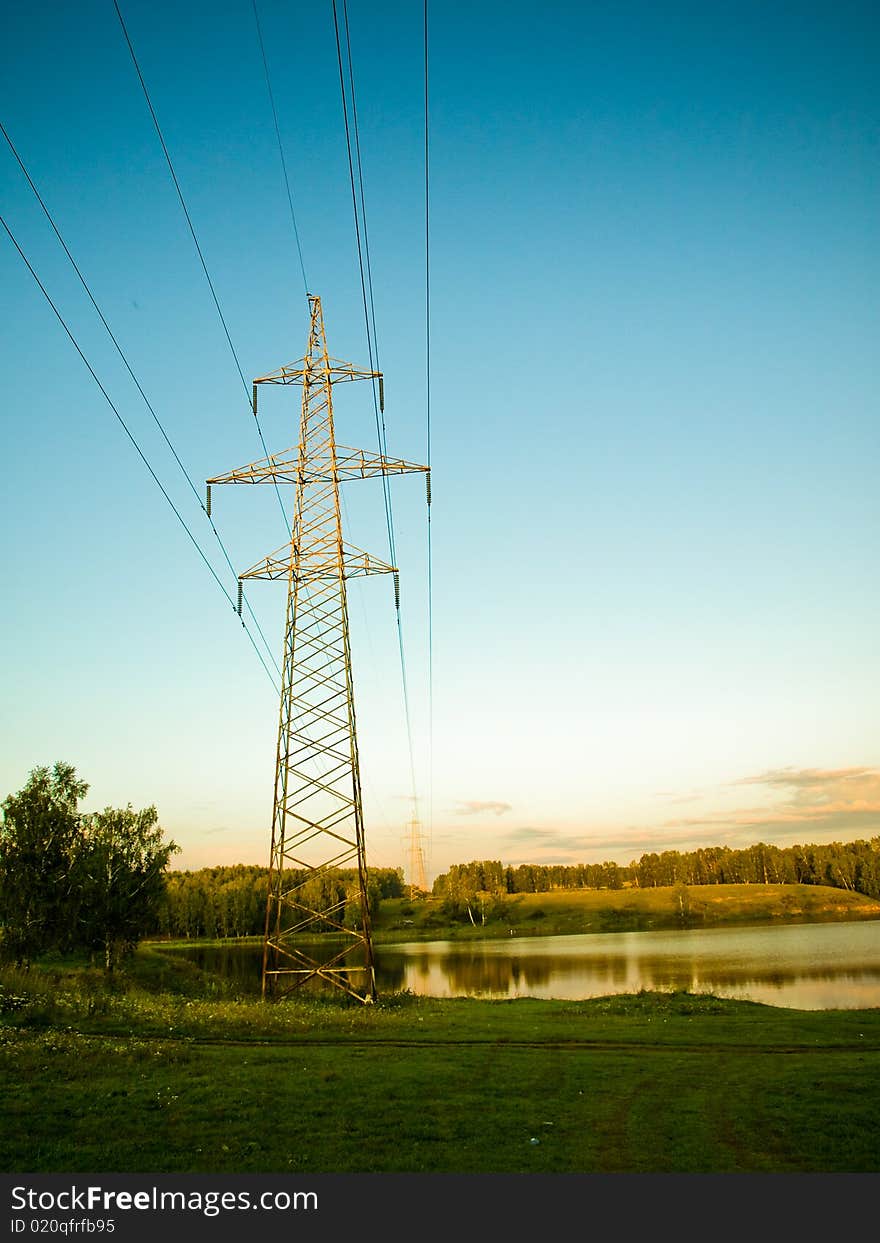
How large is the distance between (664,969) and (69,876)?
4458cm

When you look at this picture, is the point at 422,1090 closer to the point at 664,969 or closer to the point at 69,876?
the point at 69,876

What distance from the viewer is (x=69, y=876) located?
4872cm

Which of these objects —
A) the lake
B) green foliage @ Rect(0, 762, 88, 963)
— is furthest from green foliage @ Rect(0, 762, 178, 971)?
the lake

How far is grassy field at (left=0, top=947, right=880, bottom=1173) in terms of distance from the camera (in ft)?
40.5

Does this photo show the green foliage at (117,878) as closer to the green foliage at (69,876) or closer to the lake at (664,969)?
the green foliage at (69,876)

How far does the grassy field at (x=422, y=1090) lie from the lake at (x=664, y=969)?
16473mm

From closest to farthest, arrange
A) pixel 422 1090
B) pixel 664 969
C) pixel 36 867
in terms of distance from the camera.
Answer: pixel 422 1090, pixel 36 867, pixel 664 969

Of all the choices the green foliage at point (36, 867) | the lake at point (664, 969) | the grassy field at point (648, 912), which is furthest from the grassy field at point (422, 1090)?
the grassy field at point (648, 912)

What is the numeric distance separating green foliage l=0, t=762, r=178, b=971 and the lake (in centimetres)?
944

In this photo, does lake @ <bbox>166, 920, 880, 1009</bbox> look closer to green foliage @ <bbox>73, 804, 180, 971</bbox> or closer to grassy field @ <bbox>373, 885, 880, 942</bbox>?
green foliage @ <bbox>73, 804, 180, 971</bbox>

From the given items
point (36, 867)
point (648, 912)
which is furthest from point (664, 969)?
point (648, 912)

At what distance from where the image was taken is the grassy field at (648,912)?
15600 cm

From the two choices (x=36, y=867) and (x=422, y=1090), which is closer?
(x=422, y=1090)

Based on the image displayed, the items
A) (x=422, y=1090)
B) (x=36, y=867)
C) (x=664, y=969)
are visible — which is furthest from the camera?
(x=664, y=969)
